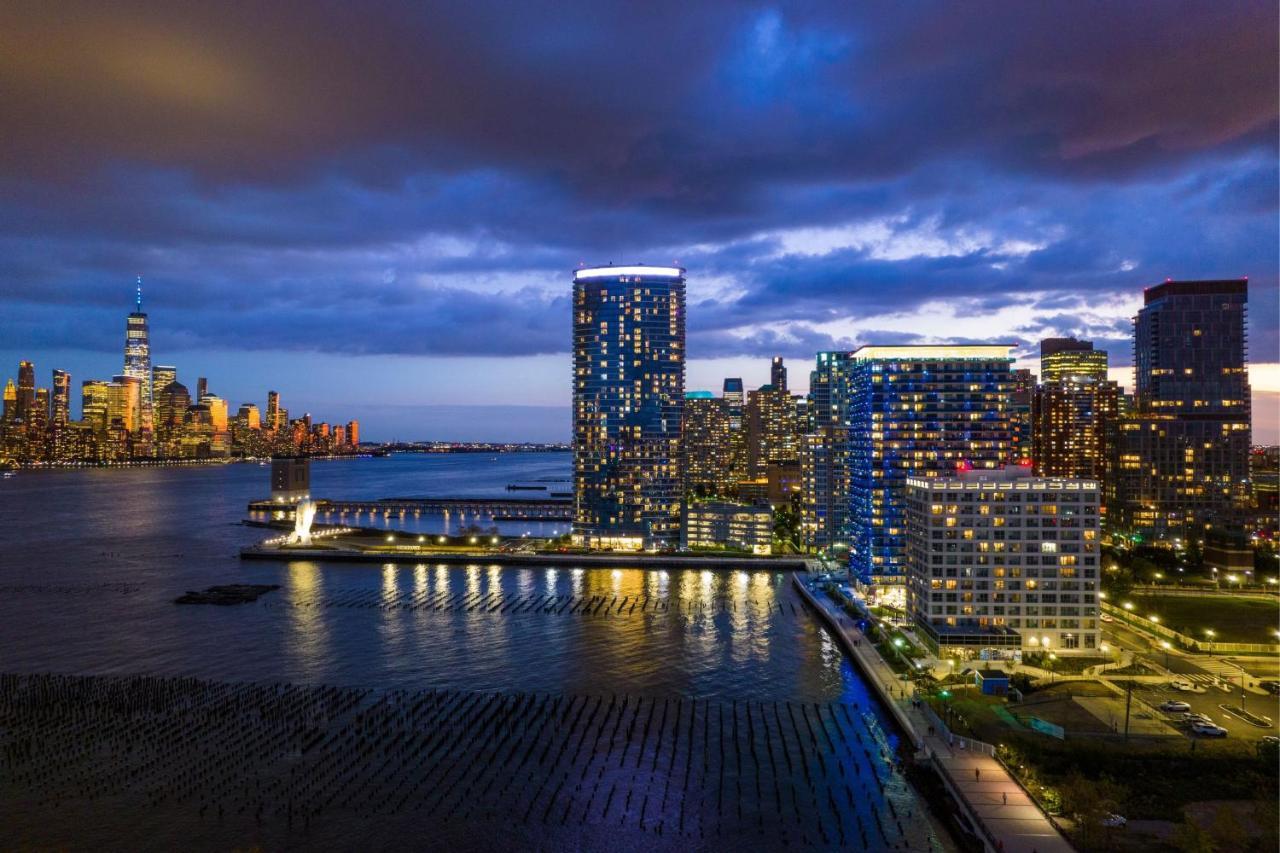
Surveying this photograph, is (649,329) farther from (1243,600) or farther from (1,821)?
(1,821)

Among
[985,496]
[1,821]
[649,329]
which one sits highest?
[649,329]

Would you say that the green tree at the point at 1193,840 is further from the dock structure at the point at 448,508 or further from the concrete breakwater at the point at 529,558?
the dock structure at the point at 448,508

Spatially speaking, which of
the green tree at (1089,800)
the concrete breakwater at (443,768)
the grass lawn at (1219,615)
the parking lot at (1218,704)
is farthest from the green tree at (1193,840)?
the grass lawn at (1219,615)

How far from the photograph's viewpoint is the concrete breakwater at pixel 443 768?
A: 3719cm

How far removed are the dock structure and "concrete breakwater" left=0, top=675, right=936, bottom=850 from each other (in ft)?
344

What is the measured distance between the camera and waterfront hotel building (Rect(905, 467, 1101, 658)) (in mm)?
59656

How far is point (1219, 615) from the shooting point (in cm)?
7175

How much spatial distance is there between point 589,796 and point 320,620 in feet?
Result: 147

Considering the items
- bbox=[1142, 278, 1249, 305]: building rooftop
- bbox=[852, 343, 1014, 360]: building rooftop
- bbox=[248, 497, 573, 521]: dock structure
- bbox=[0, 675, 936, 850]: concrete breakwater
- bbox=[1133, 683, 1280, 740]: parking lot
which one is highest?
bbox=[1142, 278, 1249, 305]: building rooftop

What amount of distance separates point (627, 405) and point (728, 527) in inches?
879

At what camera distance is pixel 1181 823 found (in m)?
35.0

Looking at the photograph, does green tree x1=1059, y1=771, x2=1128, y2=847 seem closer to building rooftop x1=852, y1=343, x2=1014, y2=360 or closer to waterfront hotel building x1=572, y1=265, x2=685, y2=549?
building rooftop x1=852, y1=343, x2=1014, y2=360

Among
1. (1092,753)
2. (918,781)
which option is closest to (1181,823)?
(1092,753)

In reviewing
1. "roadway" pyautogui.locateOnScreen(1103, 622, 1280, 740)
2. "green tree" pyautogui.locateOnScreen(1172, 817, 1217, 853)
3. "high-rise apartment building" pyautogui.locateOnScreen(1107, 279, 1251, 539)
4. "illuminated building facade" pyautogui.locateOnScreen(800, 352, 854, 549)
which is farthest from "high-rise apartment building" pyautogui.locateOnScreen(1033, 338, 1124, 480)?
"green tree" pyautogui.locateOnScreen(1172, 817, 1217, 853)
